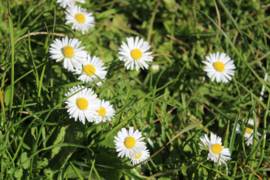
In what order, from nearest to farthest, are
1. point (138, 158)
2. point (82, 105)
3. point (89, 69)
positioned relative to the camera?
point (82, 105), point (138, 158), point (89, 69)

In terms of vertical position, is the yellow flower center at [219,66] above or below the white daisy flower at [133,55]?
above

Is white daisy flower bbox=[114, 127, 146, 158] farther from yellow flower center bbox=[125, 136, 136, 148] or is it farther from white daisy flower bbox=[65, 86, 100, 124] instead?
white daisy flower bbox=[65, 86, 100, 124]

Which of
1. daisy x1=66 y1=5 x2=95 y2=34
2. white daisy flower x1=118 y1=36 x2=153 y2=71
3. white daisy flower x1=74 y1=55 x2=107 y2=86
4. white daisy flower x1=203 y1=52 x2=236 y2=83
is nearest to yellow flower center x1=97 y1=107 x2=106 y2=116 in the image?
white daisy flower x1=74 y1=55 x2=107 y2=86

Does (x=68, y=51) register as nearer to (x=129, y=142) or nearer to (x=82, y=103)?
(x=82, y=103)

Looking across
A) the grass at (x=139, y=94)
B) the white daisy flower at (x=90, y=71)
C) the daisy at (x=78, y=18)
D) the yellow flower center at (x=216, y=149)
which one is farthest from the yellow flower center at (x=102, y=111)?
the yellow flower center at (x=216, y=149)

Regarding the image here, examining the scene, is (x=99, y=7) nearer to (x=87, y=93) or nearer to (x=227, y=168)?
(x=87, y=93)

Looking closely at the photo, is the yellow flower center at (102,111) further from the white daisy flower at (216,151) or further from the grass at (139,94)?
the white daisy flower at (216,151)

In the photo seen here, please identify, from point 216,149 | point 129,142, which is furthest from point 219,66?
point 129,142

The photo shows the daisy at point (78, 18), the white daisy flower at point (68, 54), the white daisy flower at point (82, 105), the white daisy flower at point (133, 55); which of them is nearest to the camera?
the white daisy flower at point (82, 105)
